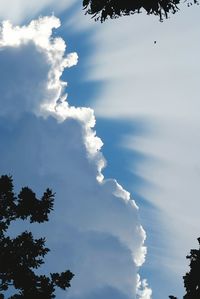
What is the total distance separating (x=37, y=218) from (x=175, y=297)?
27.1ft

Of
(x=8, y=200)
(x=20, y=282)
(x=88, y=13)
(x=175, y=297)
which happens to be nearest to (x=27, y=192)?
(x=8, y=200)

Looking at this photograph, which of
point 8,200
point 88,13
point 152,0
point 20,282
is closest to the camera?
point 152,0

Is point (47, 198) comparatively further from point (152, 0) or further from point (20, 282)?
point (152, 0)

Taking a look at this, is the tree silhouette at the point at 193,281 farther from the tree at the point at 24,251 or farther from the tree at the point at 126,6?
the tree at the point at 126,6

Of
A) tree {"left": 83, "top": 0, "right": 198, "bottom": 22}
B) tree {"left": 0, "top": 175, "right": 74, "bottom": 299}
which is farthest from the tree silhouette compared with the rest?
tree {"left": 83, "top": 0, "right": 198, "bottom": 22}

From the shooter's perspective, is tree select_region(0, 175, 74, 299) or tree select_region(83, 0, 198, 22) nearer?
tree select_region(83, 0, 198, 22)

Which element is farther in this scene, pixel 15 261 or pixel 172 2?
pixel 15 261

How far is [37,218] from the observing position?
22547mm

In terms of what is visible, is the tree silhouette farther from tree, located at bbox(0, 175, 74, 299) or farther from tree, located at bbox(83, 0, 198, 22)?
tree, located at bbox(83, 0, 198, 22)

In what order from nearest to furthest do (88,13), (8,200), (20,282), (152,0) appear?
(152,0), (88,13), (20,282), (8,200)

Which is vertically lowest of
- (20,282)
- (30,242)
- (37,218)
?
(20,282)

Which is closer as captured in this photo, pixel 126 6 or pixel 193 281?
pixel 126 6

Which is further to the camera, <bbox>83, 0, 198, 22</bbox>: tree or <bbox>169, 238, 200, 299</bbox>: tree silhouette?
<bbox>169, 238, 200, 299</bbox>: tree silhouette

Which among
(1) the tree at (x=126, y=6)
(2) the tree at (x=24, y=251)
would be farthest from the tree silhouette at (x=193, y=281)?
(1) the tree at (x=126, y=6)
